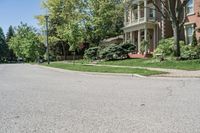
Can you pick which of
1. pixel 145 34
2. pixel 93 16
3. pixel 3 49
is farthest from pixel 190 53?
pixel 3 49

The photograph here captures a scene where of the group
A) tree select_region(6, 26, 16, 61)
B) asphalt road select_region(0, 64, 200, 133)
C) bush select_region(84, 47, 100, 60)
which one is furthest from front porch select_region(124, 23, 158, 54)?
tree select_region(6, 26, 16, 61)

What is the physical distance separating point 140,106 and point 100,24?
43.4 metres

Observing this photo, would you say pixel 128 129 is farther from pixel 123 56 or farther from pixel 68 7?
pixel 68 7

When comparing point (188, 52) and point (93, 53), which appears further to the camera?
point (93, 53)

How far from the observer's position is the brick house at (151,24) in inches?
1377

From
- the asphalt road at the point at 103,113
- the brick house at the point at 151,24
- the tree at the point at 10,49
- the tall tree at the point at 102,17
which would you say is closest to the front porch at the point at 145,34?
the brick house at the point at 151,24

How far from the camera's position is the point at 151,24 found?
42.0 m

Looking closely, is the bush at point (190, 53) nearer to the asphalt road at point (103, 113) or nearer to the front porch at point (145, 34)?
the front porch at point (145, 34)

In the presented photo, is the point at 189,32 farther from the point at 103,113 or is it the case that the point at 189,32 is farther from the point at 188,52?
the point at 103,113

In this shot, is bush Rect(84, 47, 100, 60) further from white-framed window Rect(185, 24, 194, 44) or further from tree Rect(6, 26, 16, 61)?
tree Rect(6, 26, 16, 61)

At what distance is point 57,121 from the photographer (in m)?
7.56

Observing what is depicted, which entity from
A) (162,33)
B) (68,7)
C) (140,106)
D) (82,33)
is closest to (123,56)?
(162,33)

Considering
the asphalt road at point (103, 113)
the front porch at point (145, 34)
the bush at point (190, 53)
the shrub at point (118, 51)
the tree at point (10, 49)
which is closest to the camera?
the asphalt road at point (103, 113)

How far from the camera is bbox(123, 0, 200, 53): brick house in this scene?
35.0 metres
